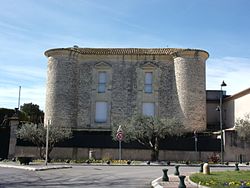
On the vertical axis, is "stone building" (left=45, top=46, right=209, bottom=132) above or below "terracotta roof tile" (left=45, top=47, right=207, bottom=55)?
below

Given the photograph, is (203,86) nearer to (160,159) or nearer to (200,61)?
(200,61)

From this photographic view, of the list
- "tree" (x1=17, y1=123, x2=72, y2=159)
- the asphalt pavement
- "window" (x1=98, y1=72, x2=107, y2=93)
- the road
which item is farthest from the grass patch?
"window" (x1=98, y1=72, x2=107, y2=93)

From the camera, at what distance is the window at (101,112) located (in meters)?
41.0

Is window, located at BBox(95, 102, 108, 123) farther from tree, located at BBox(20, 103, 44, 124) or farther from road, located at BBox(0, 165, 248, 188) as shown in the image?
road, located at BBox(0, 165, 248, 188)

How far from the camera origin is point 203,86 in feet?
130

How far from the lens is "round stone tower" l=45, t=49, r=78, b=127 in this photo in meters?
39.2

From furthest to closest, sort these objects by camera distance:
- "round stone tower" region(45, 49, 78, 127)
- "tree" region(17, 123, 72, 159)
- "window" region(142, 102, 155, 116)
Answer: "window" region(142, 102, 155, 116) → "round stone tower" region(45, 49, 78, 127) → "tree" region(17, 123, 72, 159)

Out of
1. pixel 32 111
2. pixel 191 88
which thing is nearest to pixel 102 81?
pixel 191 88

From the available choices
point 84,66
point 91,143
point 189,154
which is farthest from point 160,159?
point 84,66

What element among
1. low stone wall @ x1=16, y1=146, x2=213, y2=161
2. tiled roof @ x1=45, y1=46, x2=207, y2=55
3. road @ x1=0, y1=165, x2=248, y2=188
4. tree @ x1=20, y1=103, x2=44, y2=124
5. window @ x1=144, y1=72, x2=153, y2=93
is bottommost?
road @ x1=0, y1=165, x2=248, y2=188

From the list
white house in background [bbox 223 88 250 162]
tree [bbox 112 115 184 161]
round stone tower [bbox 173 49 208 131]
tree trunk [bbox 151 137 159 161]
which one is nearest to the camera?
tree [bbox 112 115 184 161]

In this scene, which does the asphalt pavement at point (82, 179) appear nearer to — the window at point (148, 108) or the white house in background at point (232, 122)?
the white house in background at point (232, 122)

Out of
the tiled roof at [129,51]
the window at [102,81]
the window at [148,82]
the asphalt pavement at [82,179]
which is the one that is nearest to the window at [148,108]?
the window at [148,82]

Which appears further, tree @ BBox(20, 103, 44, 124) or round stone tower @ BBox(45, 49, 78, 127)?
tree @ BBox(20, 103, 44, 124)
